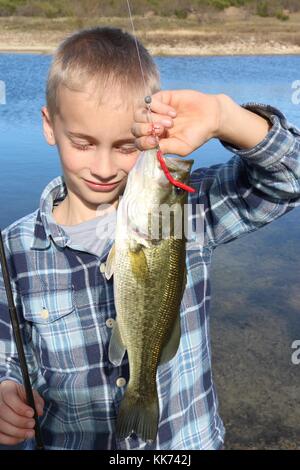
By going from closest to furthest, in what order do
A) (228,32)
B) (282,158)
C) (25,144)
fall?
(282,158) < (25,144) < (228,32)

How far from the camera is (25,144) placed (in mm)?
7848

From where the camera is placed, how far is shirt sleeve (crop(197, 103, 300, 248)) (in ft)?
6.32

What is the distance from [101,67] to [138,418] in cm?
122

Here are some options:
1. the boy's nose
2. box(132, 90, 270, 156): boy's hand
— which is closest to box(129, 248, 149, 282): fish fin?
box(132, 90, 270, 156): boy's hand

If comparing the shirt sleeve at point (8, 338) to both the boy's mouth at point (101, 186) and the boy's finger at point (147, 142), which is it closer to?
the boy's mouth at point (101, 186)

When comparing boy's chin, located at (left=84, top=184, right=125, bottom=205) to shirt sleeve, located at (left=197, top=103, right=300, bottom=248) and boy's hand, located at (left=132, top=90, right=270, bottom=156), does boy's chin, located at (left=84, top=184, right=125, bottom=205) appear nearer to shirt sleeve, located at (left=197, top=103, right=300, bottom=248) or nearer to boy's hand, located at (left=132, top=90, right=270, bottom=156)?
shirt sleeve, located at (left=197, top=103, right=300, bottom=248)

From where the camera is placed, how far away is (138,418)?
A: 185 centimetres

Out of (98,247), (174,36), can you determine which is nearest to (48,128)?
(98,247)

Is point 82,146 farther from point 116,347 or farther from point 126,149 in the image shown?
point 116,347

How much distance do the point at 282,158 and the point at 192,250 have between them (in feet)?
1.71

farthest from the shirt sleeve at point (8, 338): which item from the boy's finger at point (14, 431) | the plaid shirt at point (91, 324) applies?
the boy's finger at point (14, 431)

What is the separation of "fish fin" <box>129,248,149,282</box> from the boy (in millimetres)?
429
